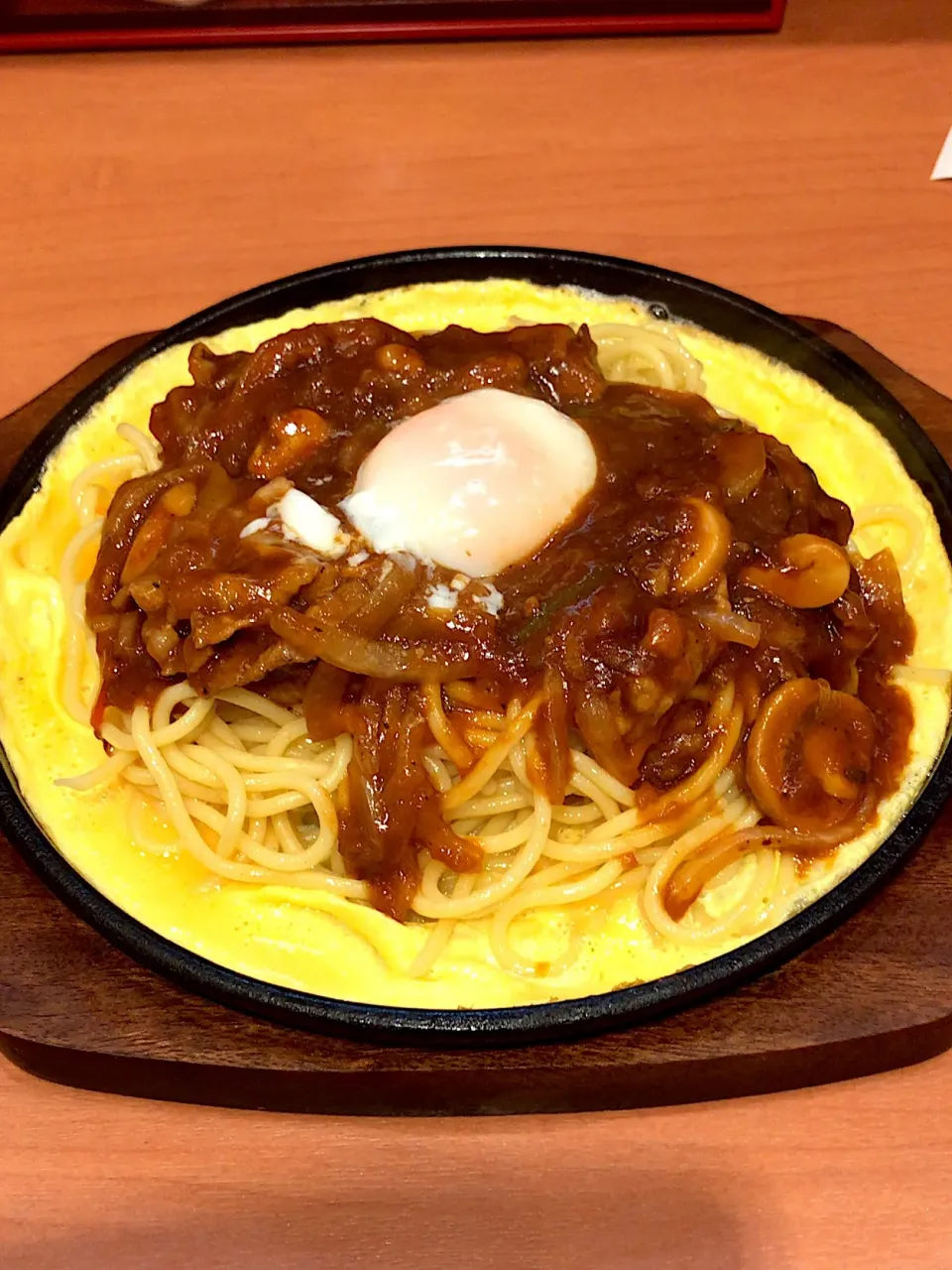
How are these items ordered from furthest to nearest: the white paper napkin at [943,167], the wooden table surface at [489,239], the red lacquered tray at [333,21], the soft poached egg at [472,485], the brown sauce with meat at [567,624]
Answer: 1. the red lacquered tray at [333,21]
2. the white paper napkin at [943,167]
3. the soft poached egg at [472,485]
4. the brown sauce with meat at [567,624]
5. the wooden table surface at [489,239]

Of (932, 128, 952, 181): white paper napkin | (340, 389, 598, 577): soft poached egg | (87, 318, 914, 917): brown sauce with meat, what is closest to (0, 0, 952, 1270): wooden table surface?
(932, 128, 952, 181): white paper napkin

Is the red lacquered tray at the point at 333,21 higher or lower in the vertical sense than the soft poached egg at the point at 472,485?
higher

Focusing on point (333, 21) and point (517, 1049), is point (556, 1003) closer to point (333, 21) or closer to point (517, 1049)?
point (517, 1049)

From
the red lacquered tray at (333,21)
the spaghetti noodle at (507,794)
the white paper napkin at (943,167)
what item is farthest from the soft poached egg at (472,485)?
the red lacquered tray at (333,21)

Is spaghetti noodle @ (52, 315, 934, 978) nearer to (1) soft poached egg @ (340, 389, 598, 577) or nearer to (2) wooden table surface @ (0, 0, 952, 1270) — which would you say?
(1) soft poached egg @ (340, 389, 598, 577)

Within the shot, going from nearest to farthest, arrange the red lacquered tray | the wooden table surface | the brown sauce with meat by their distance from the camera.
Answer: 1. the wooden table surface
2. the brown sauce with meat
3. the red lacquered tray

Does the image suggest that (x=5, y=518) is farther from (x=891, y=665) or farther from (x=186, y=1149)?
(x=891, y=665)

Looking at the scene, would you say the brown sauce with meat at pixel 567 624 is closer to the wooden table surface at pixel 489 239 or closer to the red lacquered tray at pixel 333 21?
the wooden table surface at pixel 489 239
